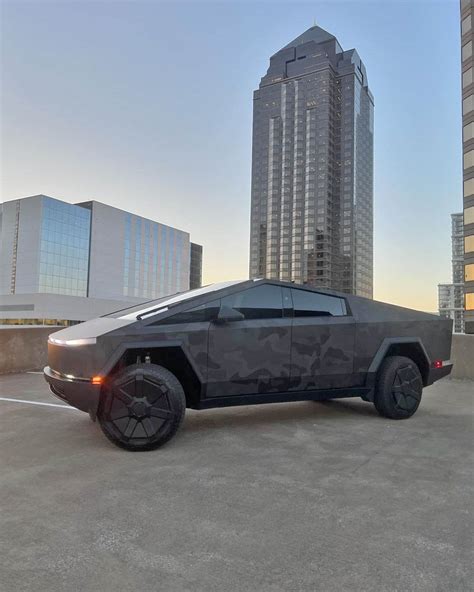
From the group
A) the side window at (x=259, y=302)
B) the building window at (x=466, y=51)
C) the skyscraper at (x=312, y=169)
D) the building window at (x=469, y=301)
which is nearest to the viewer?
the side window at (x=259, y=302)

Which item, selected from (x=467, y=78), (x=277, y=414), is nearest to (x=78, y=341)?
(x=277, y=414)

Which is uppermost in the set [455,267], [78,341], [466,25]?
[466,25]

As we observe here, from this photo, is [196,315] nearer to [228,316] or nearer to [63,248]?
[228,316]

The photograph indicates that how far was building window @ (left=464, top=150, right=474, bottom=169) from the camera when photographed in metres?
68.6

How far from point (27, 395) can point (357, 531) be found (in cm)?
550

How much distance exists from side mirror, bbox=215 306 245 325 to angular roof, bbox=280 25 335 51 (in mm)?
190473

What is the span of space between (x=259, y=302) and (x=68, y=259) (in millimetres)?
87242

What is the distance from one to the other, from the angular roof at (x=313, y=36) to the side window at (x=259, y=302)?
190m

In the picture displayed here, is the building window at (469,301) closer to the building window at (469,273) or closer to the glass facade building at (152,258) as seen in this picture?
the building window at (469,273)

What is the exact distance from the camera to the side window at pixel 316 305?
4.11m

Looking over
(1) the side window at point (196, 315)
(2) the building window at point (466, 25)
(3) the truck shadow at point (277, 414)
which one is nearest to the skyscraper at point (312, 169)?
(2) the building window at point (466, 25)

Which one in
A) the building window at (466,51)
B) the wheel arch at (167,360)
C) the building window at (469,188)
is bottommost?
the wheel arch at (167,360)

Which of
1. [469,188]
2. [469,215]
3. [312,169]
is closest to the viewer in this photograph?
[469,215]

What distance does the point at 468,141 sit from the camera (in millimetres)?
69500
